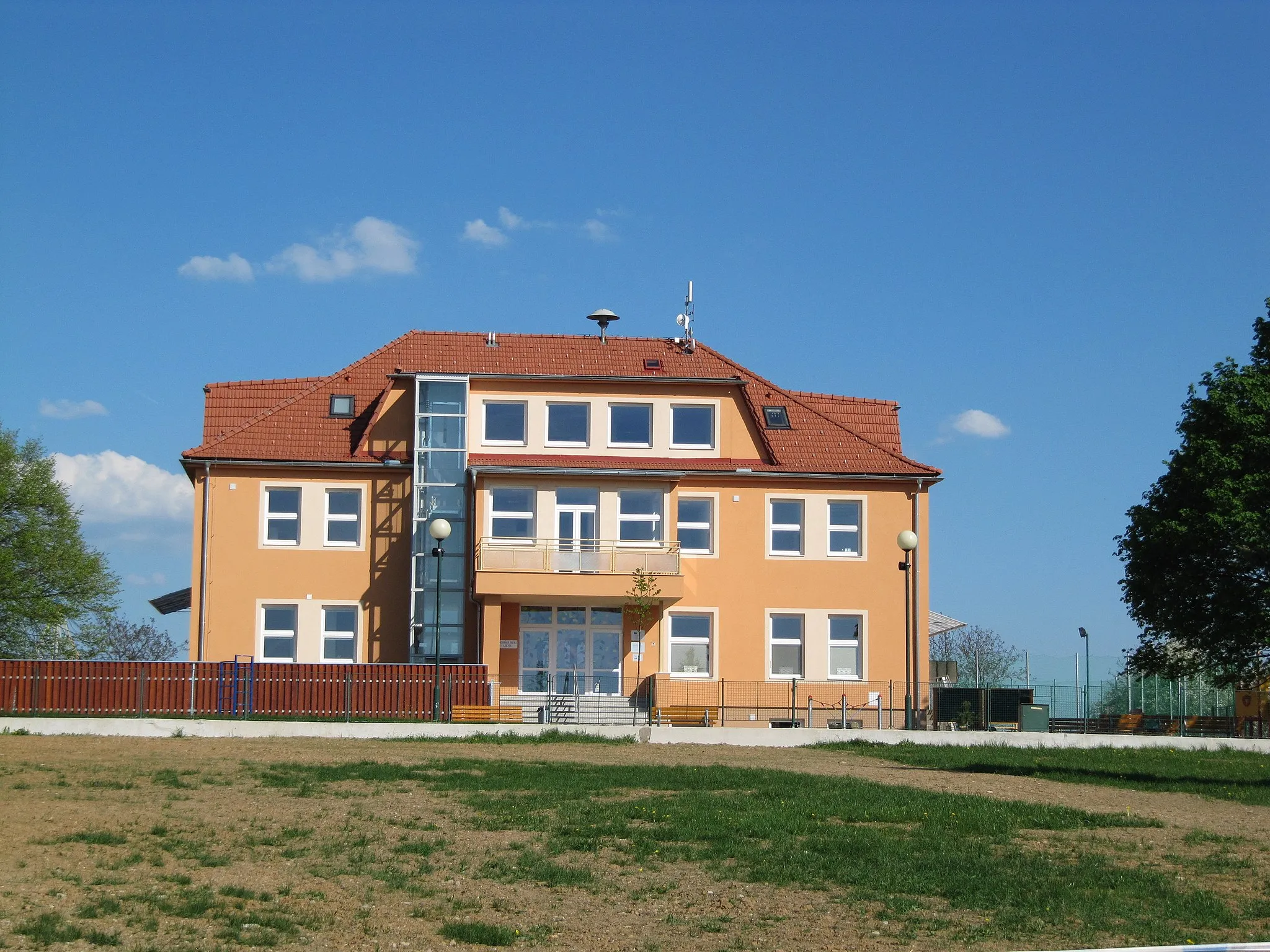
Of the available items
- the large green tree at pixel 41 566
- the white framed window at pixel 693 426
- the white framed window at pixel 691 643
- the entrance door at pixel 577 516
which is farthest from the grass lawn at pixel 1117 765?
the large green tree at pixel 41 566

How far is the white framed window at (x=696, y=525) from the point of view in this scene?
39.8m

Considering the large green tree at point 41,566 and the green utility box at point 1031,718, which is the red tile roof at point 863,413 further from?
the large green tree at point 41,566

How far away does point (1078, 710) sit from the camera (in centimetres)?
4103

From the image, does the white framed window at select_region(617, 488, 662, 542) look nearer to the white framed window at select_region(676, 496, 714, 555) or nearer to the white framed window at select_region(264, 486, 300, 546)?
the white framed window at select_region(676, 496, 714, 555)

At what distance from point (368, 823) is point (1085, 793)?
30.5 ft

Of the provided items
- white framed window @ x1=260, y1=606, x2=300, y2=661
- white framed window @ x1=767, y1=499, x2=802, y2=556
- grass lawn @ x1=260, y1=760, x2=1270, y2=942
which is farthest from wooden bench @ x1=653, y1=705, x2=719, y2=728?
grass lawn @ x1=260, y1=760, x2=1270, y2=942

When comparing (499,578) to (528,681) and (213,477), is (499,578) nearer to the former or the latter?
(528,681)

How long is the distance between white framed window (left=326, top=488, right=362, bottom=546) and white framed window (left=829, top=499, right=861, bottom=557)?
1230cm

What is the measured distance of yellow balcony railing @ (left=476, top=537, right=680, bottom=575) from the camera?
123ft

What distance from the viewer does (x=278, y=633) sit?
3875cm

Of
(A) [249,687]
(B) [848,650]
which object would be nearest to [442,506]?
(A) [249,687]

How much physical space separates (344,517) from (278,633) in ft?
11.0

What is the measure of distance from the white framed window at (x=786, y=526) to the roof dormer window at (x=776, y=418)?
8.07 ft

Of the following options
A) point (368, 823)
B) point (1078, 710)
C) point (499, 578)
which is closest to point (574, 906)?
point (368, 823)
